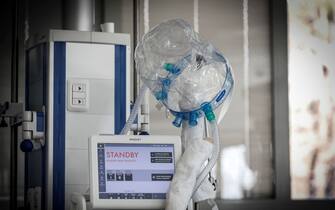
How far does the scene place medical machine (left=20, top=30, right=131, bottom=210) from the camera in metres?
2.91

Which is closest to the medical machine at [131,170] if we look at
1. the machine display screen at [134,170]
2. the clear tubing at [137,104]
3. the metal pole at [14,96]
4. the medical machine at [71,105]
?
the machine display screen at [134,170]

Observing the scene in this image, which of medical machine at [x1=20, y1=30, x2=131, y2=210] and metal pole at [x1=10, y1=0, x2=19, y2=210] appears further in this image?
metal pole at [x1=10, y1=0, x2=19, y2=210]

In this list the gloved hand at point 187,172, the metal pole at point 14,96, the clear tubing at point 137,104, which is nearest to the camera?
the gloved hand at point 187,172

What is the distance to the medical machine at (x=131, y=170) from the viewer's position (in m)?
2.42

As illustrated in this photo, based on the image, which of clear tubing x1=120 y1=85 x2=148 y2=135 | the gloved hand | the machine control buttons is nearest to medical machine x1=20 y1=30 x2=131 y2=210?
the machine control buttons

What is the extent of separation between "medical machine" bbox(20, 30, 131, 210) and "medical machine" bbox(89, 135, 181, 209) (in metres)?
0.53

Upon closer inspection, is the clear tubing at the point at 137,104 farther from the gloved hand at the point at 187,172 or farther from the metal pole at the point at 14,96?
the metal pole at the point at 14,96

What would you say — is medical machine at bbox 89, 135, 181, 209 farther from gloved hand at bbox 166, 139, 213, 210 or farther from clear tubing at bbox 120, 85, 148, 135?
clear tubing at bbox 120, 85, 148, 135

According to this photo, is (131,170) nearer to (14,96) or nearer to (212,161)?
(212,161)

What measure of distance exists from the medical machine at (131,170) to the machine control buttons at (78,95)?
53 centimetres

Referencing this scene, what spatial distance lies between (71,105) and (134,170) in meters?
0.61

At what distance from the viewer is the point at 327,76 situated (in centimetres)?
421

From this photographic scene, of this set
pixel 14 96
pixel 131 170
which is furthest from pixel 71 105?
pixel 14 96

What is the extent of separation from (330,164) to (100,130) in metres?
1.82
